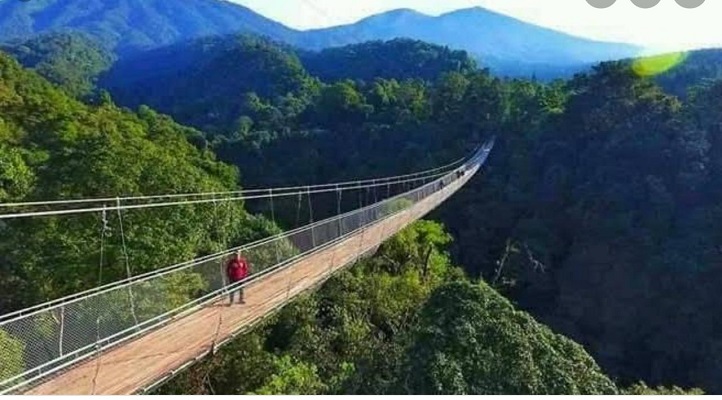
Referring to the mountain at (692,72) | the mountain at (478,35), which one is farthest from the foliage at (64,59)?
the mountain at (478,35)

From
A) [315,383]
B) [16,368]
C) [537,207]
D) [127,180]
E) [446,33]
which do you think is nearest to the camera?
[16,368]

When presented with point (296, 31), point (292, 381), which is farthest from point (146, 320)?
point (296, 31)

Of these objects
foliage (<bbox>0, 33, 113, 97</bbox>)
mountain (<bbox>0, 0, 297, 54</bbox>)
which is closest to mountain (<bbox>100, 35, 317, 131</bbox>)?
foliage (<bbox>0, 33, 113, 97</bbox>)

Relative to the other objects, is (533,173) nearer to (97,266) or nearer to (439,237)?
(439,237)

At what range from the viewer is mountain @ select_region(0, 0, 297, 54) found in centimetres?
12231

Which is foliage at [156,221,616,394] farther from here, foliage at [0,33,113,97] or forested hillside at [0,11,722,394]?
foliage at [0,33,113,97]

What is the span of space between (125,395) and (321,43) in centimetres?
13404

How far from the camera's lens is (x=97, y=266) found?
27.3ft

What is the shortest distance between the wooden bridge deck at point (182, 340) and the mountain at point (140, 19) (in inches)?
4443

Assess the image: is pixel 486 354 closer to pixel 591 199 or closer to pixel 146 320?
pixel 146 320

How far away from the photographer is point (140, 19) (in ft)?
429

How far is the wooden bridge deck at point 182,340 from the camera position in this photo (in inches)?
157

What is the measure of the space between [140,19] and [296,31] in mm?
23744

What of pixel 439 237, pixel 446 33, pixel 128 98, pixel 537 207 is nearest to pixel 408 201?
pixel 439 237
